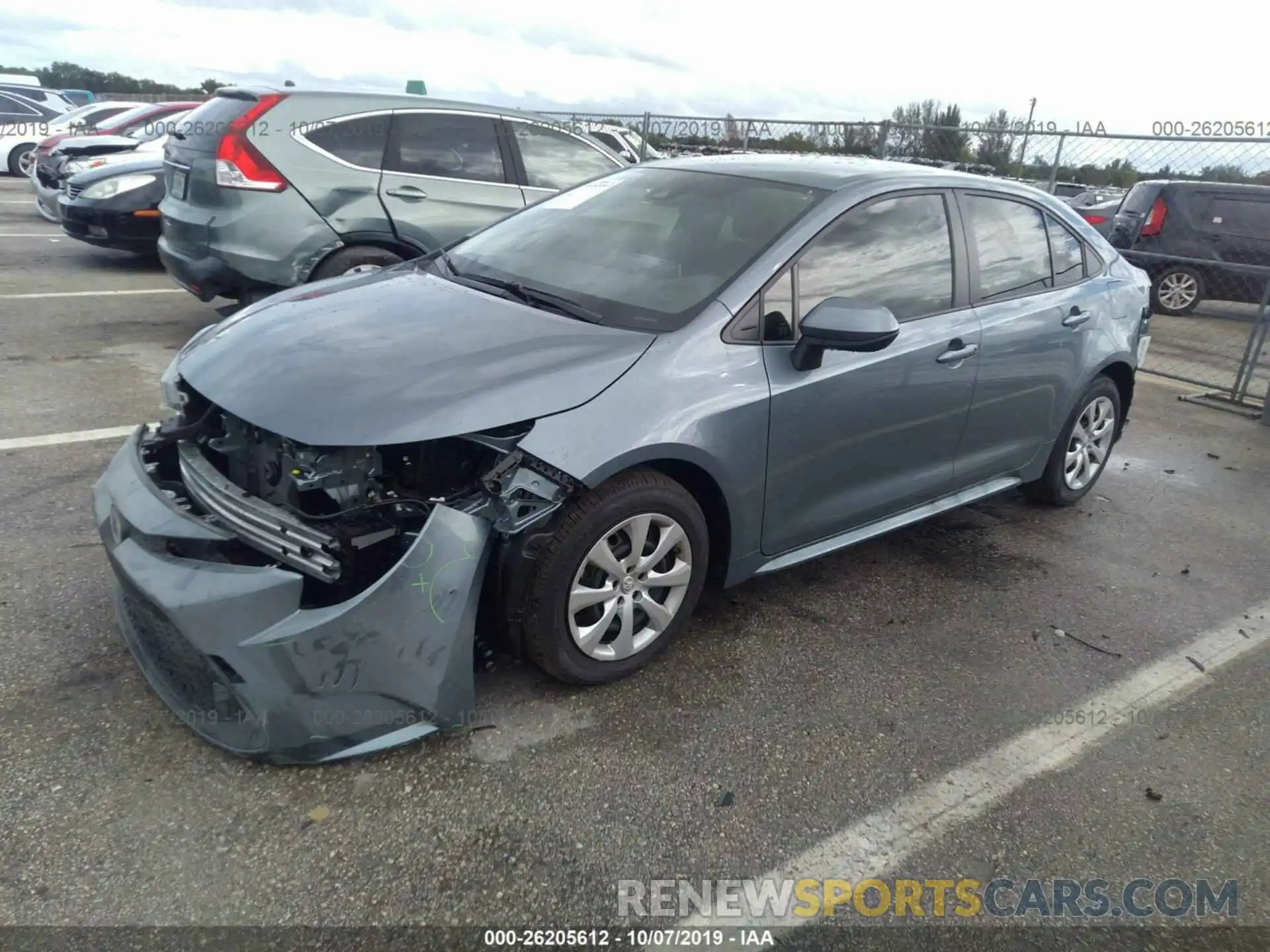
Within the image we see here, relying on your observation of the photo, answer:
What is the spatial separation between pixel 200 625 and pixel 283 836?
0.57m

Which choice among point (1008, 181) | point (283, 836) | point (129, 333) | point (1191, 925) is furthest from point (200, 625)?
point (129, 333)

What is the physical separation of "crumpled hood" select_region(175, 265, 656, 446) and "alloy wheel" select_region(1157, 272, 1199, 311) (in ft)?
35.4

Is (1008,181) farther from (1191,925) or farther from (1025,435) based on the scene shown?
(1191,925)

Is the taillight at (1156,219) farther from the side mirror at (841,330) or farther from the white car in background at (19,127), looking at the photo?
the white car in background at (19,127)

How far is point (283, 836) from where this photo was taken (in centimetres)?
229

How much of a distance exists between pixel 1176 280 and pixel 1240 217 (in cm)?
94

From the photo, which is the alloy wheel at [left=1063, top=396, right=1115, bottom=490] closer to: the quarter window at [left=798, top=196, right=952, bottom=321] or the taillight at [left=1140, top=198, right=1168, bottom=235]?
the quarter window at [left=798, top=196, right=952, bottom=321]

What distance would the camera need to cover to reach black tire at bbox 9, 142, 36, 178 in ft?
56.7

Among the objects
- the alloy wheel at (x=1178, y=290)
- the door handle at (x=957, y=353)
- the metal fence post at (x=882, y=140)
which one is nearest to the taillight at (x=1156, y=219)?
the alloy wheel at (x=1178, y=290)

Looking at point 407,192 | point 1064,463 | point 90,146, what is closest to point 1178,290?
point 1064,463

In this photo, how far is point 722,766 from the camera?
2693 millimetres

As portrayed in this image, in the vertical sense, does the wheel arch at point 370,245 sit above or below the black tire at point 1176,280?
above
